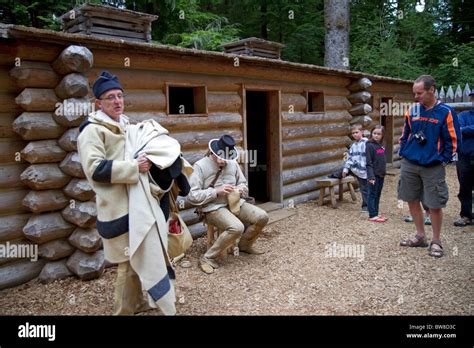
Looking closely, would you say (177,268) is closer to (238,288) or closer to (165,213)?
(238,288)

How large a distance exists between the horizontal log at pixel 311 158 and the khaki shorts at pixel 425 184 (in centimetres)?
365

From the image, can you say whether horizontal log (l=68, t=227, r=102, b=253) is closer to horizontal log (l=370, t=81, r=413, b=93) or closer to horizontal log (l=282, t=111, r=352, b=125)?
horizontal log (l=282, t=111, r=352, b=125)

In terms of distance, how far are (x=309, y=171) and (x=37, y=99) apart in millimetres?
6581

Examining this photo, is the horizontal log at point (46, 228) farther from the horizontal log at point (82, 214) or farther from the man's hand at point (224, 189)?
the man's hand at point (224, 189)

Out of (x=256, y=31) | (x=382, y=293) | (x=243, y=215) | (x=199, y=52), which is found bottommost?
(x=382, y=293)

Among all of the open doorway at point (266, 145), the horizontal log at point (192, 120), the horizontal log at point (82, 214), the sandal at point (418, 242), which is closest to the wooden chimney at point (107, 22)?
Answer: the horizontal log at point (192, 120)

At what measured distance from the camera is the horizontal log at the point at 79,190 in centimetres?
493

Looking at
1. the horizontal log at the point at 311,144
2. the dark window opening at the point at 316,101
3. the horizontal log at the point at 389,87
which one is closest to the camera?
the horizontal log at the point at 311,144

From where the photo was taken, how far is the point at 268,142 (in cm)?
911

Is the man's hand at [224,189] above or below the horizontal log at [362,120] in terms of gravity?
below

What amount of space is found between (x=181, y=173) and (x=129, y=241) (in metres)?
0.85

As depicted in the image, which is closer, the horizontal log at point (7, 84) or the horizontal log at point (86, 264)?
the horizontal log at point (7, 84)

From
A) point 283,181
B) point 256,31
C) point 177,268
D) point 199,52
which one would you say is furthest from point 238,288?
point 256,31

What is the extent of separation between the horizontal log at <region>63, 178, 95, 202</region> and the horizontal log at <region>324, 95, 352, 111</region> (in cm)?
694
